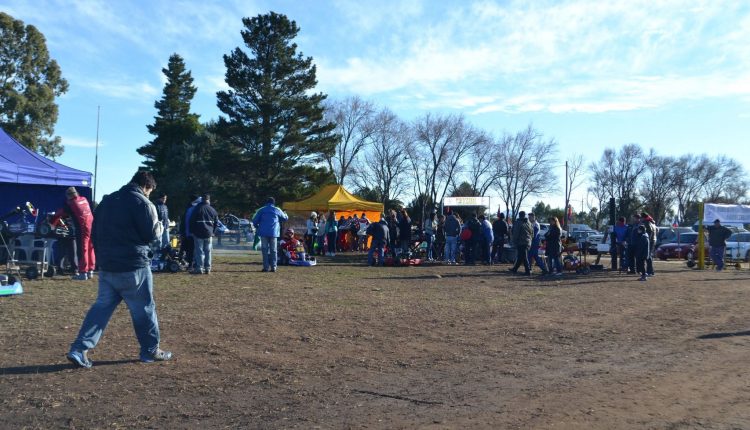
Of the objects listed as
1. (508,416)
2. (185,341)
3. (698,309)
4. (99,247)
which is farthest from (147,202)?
(698,309)

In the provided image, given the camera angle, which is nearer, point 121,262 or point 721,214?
point 121,262

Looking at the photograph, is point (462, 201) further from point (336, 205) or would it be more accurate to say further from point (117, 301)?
point (117, 301)

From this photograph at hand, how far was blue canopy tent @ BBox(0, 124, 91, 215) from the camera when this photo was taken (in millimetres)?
13539

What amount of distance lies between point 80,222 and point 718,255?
19.7 m

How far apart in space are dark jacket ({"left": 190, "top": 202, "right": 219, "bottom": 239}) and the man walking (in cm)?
1615

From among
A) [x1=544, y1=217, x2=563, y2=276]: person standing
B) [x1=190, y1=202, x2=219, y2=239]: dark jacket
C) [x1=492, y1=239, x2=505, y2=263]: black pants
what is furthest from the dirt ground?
[x1=492, y1=239, x2=505, y2=263]: black pants

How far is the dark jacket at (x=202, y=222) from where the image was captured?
1413 cm

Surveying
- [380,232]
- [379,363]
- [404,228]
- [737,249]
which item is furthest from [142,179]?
[737,249]

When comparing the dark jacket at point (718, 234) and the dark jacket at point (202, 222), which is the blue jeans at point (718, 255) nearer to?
the dark jacket at point (718, 234)

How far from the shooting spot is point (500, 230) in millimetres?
→ 21172

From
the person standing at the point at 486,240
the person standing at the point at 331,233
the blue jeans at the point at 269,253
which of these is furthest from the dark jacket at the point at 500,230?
the blue jeans at the point at 269,253

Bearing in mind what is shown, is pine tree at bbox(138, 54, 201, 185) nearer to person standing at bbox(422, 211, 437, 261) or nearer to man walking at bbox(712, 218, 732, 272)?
person standing at bbox(422, 211, 437, 261)

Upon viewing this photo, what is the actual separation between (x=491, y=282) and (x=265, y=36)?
31824 mm

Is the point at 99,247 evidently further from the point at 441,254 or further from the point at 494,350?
the point at 441,254
